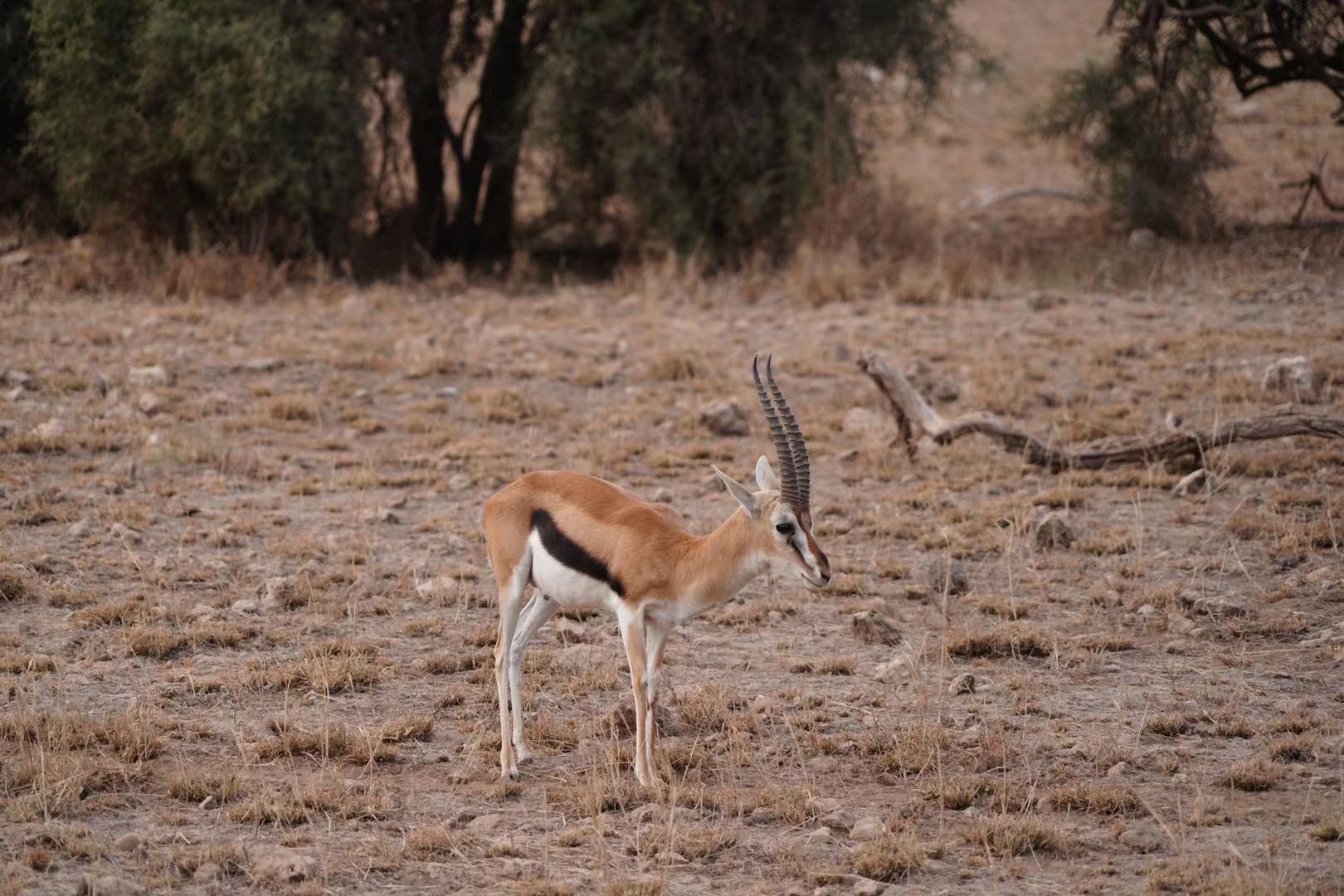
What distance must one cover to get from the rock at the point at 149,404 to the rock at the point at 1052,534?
6.42m

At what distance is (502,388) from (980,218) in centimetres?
957

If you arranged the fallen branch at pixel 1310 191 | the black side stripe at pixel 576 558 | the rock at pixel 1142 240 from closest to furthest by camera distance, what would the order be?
the black side stripe at pixel 576 558 < the fallen branch at pixel 1310 191 < the rock at pixel 1142 240

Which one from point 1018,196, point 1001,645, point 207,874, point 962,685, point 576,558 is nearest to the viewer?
point 207,874

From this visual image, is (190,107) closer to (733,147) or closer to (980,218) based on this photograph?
(733,147)

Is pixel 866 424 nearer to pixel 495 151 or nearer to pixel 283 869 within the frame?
pixel 283 869

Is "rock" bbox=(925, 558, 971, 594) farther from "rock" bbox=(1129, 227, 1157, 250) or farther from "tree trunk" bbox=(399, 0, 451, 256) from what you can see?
"tree trunk" bbox=(399, 0, 451, 256)

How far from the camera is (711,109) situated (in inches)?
634

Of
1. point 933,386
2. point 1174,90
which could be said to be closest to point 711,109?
point 1174,90

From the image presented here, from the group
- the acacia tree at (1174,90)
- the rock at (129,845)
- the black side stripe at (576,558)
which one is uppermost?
the acacia tree at (1174,90)

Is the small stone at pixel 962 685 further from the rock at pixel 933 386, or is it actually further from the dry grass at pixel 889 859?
the rock at pixel 933 386

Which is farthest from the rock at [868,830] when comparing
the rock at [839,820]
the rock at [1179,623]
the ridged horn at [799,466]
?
the rock at [1179,623]

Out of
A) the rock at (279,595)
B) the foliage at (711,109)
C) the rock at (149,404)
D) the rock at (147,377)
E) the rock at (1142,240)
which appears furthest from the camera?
the rock at (1142,240)

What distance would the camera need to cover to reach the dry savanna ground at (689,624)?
17.0 ft

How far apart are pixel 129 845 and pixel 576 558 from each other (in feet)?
6.20
